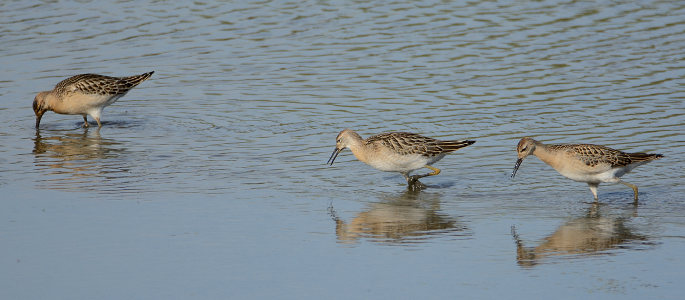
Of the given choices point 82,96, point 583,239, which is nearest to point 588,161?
point 583,239

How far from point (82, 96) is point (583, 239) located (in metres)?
10.2

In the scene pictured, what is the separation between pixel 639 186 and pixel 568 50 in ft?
28.4

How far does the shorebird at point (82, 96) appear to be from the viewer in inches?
754

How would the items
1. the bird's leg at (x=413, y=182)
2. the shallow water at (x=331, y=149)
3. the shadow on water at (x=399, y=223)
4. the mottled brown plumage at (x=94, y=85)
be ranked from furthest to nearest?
1. the mottled brown plumage at (x=94, y=85)
2. the bird's leg at (x=413, y=182)
3. the shadow on water at (x=399, y=223)
4. the shallow water at (x=331, y=149)

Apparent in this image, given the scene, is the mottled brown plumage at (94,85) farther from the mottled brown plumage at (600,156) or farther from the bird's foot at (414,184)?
the mottled brown plumage at (600,156)

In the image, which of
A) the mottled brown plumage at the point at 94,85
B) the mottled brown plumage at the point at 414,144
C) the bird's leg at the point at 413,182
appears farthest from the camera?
the mottled brown plumage at the point at 94,85

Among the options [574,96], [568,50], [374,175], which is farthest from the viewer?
[568,50]

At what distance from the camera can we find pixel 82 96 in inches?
758

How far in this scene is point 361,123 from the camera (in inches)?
731

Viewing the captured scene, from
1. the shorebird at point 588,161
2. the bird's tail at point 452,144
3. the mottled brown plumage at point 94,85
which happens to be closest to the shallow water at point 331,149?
the shorebird at point 588,161

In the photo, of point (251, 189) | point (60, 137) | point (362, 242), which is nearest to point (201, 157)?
point (251, 189)

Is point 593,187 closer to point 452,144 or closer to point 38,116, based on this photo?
point 452,144

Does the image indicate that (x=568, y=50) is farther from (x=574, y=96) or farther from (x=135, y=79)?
(x=135, y=79)

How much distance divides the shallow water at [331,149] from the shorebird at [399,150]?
1.15 ft
